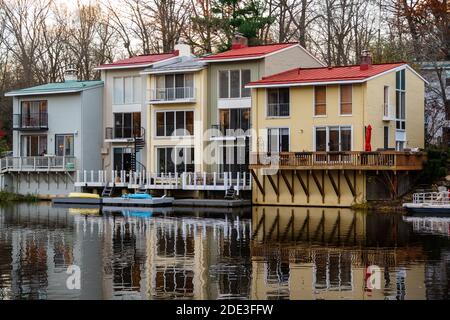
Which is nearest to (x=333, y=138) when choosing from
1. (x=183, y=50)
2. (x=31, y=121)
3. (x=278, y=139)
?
(x=278, y=139)

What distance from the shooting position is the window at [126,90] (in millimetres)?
56844

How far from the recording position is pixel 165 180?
52.0m

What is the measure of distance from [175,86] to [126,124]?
5.18 meters

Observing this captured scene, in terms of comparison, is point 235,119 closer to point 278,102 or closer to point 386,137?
point 278,102

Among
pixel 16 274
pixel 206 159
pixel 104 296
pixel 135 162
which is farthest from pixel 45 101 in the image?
pixel 104 296

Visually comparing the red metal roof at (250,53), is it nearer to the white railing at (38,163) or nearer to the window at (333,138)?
the window at (333,138)

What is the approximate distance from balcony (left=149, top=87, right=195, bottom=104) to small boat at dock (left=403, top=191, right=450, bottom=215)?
652 inches

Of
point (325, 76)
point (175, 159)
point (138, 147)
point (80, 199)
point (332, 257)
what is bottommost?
point (332, 257)

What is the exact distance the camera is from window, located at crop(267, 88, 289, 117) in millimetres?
49156

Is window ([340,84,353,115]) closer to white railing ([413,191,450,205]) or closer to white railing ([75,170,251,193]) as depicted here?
white railing ([413,191,450,205])

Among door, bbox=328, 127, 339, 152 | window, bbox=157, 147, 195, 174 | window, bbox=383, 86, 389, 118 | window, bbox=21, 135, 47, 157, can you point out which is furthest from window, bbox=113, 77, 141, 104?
window, bbox=383, 86, 389, 118

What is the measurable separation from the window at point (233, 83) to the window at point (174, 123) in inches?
108

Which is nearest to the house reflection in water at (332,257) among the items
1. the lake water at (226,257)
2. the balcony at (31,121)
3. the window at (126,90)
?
the lake water at (226,257)
